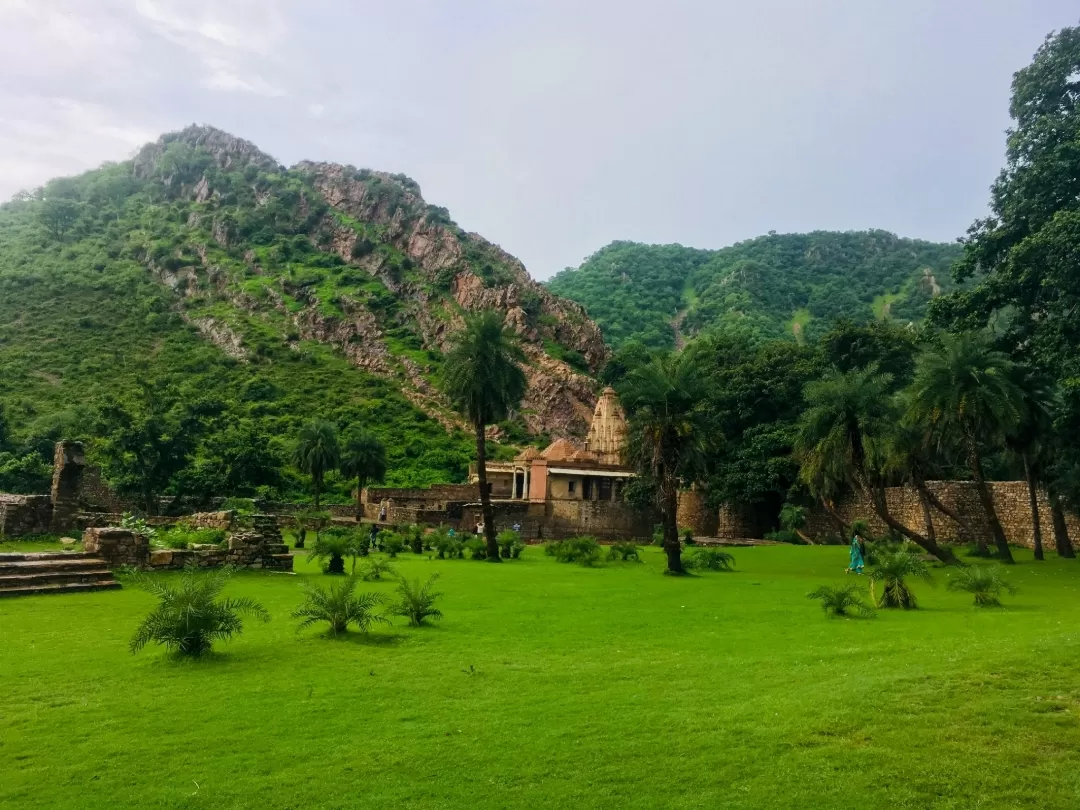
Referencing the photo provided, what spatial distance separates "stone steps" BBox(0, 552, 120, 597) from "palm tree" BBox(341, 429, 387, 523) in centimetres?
2801

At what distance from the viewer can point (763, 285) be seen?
10650 centimetres

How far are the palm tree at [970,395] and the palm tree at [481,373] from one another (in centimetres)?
1449

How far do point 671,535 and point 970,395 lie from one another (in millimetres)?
10193

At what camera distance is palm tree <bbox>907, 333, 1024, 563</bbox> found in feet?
75.7

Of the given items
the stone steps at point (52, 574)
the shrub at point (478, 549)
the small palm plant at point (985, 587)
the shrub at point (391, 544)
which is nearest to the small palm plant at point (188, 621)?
the stone steps at point (52, 574)

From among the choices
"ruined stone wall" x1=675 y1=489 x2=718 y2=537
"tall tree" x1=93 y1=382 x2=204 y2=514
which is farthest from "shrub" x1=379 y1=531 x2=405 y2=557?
"ruined stone wall" x1=675 y1=489 x2=718 y2=537

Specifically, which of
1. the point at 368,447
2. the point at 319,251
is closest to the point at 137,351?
the point at 319,251

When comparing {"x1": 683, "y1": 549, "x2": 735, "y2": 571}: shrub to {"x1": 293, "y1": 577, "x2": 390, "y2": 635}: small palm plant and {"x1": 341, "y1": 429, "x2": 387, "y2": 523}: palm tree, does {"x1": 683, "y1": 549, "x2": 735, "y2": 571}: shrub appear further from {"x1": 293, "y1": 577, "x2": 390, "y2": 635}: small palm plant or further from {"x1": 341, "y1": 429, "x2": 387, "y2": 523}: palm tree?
{"x1": 341, "y1": 429, "x2": 387, "y2": 523}: palm tree

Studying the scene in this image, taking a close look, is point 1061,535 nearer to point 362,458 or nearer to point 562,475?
point 562,475

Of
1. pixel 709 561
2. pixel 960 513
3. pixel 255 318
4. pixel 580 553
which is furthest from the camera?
pixel 255 318

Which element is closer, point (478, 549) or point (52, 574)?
point (52, 574)

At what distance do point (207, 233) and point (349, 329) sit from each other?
36.1m

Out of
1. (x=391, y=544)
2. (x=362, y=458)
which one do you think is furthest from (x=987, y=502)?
(x=362, y=458)

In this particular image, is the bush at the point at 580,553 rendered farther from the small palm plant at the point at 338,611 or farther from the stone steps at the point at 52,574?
the small palm plant at the point at 338,611
